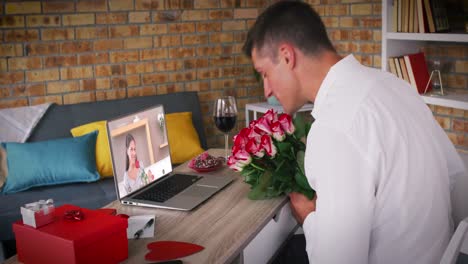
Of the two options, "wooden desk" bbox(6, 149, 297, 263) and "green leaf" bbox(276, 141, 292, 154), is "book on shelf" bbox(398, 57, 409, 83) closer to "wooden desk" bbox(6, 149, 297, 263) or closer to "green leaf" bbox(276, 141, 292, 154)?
"wooden desk" bbox(6, 149, 297, 263)

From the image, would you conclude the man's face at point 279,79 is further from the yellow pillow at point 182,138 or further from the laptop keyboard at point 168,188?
the yellow pillow at point 182,138

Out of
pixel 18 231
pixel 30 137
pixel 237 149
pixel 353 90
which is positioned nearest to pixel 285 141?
pixel 237 149

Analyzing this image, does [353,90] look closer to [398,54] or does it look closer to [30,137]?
[398,54]

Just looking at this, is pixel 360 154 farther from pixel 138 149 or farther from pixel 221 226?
pixel 138 149

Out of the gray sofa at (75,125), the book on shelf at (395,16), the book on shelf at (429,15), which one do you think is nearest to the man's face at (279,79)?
the gray sofa at (75,125)

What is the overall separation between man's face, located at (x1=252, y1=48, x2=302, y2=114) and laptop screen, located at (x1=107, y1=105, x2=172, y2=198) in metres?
0.53

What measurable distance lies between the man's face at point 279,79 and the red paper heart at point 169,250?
504 mm

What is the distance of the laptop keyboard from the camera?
1921mm

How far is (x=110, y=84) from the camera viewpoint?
157 inches

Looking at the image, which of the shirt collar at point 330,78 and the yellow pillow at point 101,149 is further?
the yellow pillow at point 101,149

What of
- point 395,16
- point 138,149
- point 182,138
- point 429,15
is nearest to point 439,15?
point 429,15

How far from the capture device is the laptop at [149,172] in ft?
6.07

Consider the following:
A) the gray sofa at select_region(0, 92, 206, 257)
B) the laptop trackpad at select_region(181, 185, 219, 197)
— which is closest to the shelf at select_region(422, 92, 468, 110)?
the gray sofa at select_region(0, 92, 206, 257)

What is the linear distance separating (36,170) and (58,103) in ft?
2.46
